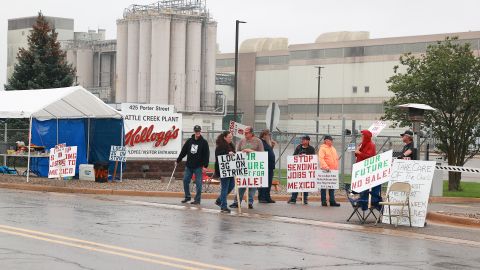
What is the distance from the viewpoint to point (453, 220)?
1850 centimetres

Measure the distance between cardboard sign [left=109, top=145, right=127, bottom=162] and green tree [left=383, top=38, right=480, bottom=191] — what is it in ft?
37.9

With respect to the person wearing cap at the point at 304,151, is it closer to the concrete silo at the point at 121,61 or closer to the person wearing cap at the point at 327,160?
the person wearing cap at the point at 327,160

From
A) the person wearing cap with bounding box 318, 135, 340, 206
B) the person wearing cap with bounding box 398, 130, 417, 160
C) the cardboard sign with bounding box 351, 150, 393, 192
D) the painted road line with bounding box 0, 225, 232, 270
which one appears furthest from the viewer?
the person wearing cap with bounding box 318, 135, 340, 206

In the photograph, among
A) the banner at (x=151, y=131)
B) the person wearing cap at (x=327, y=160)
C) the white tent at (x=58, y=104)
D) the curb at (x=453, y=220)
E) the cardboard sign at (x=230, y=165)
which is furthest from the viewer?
the banner at (x=151, y=131)

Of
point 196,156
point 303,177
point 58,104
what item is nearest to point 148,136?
point 58,104

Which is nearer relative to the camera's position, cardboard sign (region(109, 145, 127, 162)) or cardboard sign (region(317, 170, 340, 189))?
cardboard sign (region(317, 170, 340, 189))

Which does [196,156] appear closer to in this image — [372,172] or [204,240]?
[372,172]

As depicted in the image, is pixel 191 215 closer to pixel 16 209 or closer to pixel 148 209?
pixel 148 209

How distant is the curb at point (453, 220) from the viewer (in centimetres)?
1797

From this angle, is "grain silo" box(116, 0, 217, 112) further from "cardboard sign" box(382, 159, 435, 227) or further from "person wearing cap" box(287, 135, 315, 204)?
"cardboard sign" box(382, 159, 435, 227)

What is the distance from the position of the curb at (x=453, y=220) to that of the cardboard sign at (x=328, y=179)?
3.41 metres

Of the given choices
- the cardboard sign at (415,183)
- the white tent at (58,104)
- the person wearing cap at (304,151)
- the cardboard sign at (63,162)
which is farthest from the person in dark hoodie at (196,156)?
the white tent at (58,104)

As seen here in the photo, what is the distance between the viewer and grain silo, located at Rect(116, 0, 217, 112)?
80.4 m

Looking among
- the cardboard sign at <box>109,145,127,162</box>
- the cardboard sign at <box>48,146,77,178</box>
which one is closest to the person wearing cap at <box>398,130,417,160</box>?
the cardboard sign at <box>48,146,77,178</box>
